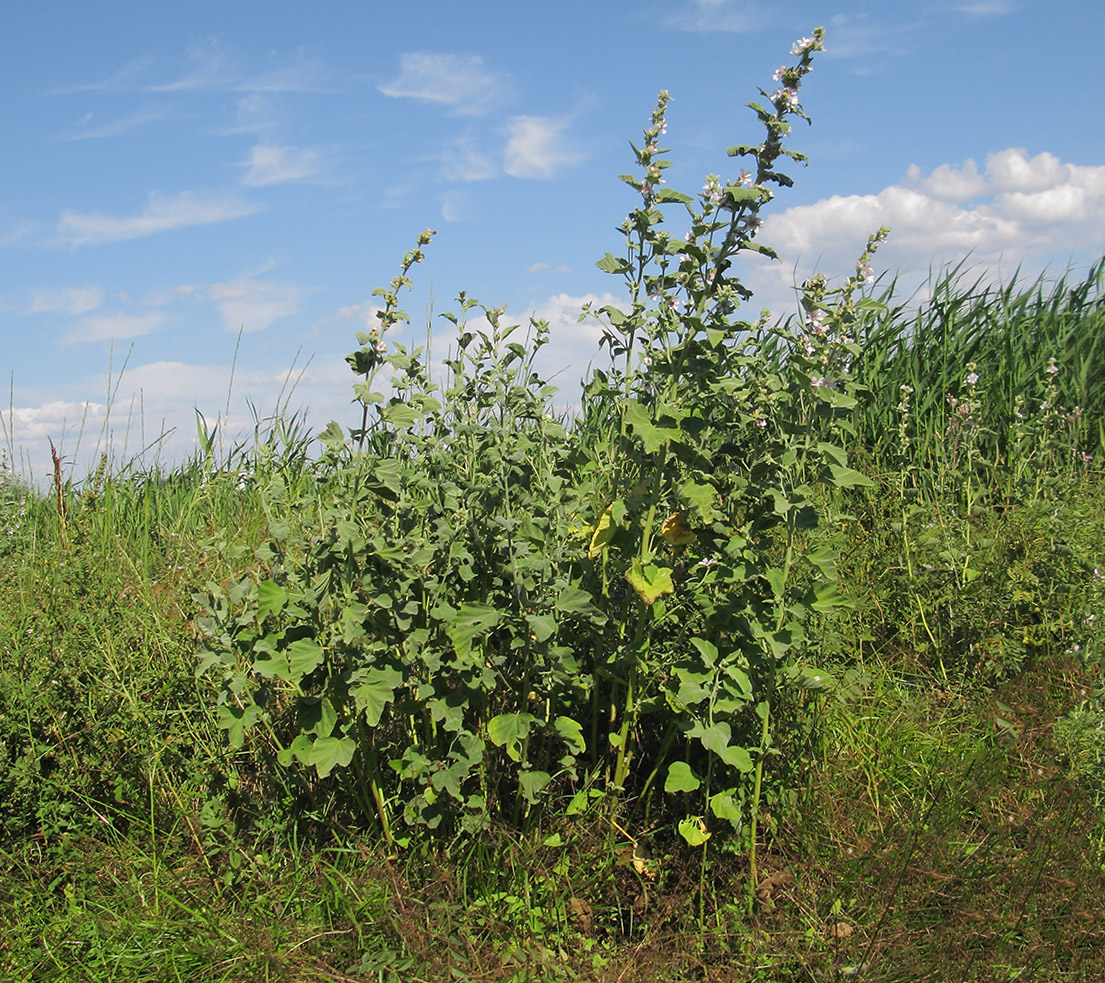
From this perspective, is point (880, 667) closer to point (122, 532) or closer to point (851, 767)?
point (851, 767)

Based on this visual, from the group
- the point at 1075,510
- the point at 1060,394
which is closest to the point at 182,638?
the point at 1075,510

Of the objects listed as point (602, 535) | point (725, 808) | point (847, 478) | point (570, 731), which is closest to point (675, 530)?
point (602, 535)

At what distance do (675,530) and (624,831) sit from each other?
90 cm

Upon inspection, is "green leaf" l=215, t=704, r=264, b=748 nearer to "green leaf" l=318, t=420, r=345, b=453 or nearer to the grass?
the grass

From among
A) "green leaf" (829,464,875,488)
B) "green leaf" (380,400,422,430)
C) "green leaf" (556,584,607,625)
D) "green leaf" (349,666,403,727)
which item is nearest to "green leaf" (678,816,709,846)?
"green leaf" (556,584,607,625)

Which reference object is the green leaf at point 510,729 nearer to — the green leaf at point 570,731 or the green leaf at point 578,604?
the green leaf at point 570,731

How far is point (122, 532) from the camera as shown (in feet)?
17.7

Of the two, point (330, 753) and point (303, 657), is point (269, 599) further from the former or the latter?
point (330, 753)

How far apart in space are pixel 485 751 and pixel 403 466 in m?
0.85

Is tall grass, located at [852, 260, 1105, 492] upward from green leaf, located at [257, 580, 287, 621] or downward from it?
upward

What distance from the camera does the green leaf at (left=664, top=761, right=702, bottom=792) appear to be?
244 cm

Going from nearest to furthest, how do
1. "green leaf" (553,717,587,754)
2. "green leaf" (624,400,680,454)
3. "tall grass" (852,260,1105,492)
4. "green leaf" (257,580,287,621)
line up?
"green leaf" (624,400,680,454), "green leaf" (257,580,287,621), "green leaf" (553,717,587,754), "tall grass" (852,260,1105,492)

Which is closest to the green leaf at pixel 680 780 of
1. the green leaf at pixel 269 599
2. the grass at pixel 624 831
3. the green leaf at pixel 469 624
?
the grass at pixel 624 831

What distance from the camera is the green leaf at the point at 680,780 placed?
2.44 m
